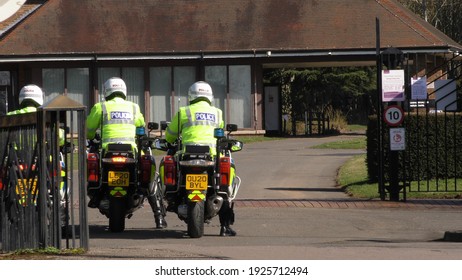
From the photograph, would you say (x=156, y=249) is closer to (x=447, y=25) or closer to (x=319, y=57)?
(x=319, y=57)

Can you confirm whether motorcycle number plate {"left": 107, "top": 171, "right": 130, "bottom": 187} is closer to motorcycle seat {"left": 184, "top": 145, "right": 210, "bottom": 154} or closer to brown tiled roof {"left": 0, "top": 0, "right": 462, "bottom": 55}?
motorcycle seat {"left": 184, "top": 145, "right": 210, "bottom": 154}

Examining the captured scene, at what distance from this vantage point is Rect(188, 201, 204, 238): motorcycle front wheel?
13.0m

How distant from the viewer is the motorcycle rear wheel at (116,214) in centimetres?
1373

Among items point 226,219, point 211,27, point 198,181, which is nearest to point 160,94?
point 211,27

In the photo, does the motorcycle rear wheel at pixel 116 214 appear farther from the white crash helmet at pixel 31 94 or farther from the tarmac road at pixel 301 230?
the white crash helmet at pixel 31 94

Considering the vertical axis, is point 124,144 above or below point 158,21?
below

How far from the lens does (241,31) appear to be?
3819cm

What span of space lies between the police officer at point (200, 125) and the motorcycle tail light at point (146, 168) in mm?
395

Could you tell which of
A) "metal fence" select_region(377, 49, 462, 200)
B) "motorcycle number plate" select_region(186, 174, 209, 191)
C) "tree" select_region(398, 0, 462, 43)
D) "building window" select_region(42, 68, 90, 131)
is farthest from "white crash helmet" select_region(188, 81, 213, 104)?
"tree" select_region(398, 0, 462, 43)

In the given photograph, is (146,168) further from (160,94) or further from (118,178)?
(160,94)

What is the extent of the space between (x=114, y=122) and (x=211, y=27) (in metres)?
25.0

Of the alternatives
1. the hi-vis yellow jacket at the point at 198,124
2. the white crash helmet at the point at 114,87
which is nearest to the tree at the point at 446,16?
the white crash helmet at the point at 114,87

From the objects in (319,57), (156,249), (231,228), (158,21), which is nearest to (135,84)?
(158,21)

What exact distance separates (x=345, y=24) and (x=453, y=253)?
27792 millimetres
